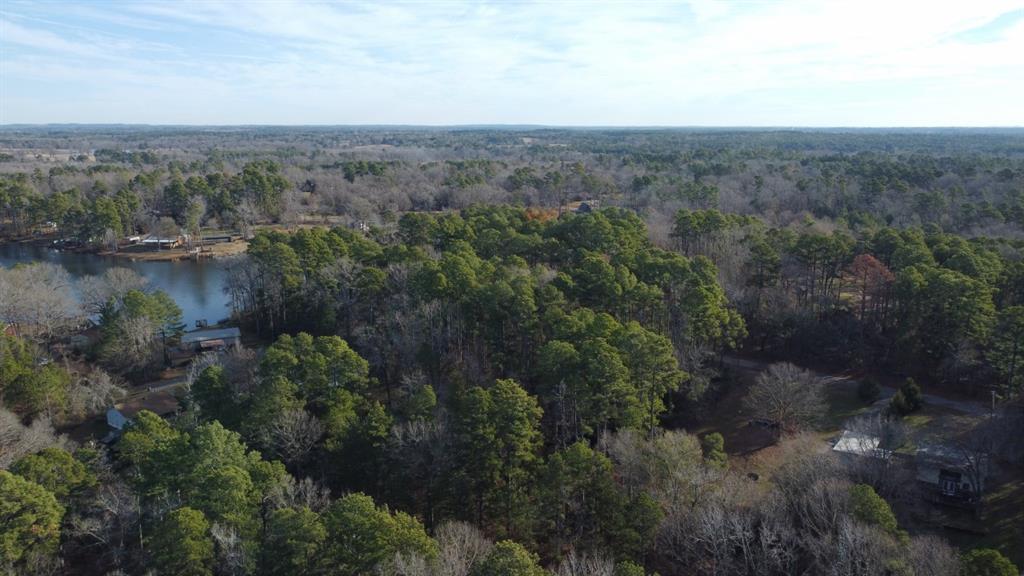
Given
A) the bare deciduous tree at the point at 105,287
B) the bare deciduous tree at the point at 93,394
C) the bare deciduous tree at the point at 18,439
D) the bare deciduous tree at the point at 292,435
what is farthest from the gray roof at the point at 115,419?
the bare deciduous tree at the point at 105,287

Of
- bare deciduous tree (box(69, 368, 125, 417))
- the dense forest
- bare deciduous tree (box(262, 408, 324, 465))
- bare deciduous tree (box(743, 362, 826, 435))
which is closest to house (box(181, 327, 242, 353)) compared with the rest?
the dense forest

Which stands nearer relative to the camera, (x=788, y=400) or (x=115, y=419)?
(x=788, y=400)

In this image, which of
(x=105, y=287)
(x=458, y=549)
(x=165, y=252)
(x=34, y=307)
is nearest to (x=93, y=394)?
(x=34, y=307)

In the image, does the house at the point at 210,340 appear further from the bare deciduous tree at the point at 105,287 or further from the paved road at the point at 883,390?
the paved road at the point at 883,390

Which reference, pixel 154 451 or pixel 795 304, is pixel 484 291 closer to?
pixel 154 451

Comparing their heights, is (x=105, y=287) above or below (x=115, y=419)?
above

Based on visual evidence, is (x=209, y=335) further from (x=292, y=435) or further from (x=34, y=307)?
(x=292, y=435)

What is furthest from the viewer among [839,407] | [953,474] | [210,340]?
[210,340]
